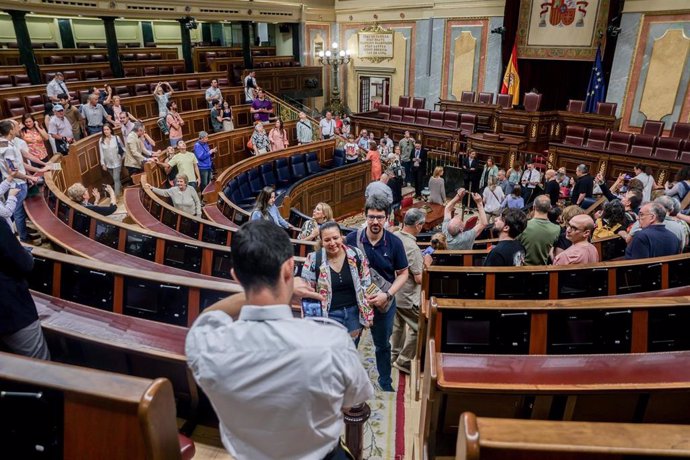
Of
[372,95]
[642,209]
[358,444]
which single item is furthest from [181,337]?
[372,95]

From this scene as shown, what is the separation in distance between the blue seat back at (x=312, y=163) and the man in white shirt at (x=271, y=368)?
25.5ft

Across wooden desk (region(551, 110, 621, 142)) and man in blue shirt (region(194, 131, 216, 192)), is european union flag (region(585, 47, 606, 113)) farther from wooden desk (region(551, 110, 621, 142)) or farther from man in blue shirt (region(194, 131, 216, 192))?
man in blue shirt (region(194, 131, 216, 192))

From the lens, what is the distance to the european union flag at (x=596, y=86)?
10.3 m

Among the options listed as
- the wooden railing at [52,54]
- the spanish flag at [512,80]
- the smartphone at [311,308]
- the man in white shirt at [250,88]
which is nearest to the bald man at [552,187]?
the smartphone at [311,308]

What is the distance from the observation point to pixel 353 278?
2.26 meters

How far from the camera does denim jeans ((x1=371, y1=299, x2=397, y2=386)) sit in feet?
8.43

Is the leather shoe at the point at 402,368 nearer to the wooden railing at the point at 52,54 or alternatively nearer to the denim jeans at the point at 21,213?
the denim jeans at the point at 21,213

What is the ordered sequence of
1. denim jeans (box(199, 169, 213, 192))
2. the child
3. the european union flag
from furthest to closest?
the european union flag
the child
denim jeans (box(199, 169, 213, 192))

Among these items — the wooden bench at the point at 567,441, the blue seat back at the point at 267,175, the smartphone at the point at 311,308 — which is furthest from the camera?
the blue seat back at the point at 267,175

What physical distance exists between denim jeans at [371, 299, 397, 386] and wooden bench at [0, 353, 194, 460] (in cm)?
161

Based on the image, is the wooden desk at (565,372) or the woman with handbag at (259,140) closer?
the wooden desk at (565,372)

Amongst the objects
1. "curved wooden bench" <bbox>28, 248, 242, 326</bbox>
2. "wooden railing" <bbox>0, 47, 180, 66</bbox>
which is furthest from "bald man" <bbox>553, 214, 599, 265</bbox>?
"wooden railing" <bbox>0, 47, 180, 66</bbox>

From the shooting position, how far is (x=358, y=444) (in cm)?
152

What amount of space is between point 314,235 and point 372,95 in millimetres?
12242
